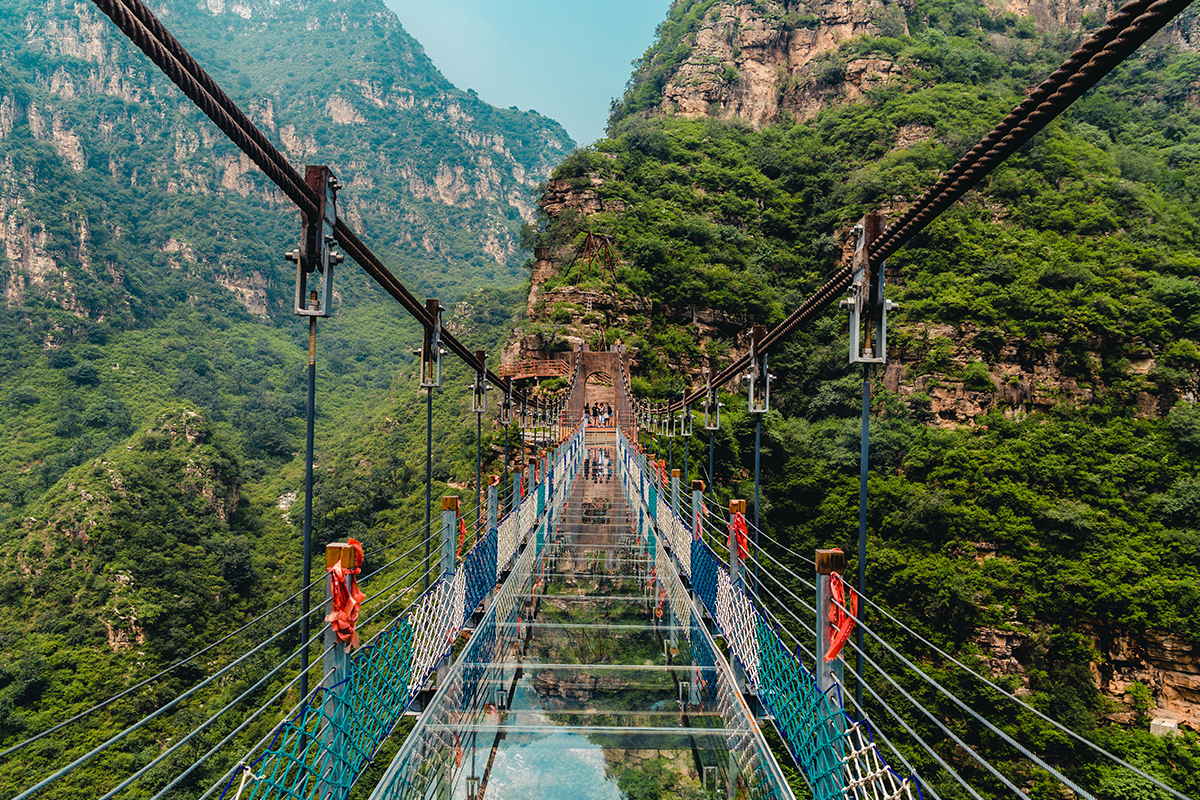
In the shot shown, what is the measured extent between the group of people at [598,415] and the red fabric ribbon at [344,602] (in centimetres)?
1530

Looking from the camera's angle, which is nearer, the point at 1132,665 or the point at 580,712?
the point at 580,712

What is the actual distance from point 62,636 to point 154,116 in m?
60.3

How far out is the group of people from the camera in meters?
18.5

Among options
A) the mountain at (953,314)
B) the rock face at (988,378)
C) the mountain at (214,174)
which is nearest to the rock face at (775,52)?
the mountain at (953,314)

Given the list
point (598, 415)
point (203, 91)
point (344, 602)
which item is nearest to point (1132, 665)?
point (598, 415)

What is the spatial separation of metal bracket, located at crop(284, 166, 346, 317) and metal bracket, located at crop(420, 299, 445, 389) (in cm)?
138

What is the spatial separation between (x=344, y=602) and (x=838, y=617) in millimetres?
1872

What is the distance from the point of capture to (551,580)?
5.83 meters

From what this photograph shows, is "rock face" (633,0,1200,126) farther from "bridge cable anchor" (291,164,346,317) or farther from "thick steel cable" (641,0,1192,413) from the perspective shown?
"bridge cable anchor" (291,164,346,317)

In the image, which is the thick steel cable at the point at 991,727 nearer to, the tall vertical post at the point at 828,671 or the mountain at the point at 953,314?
the tall vertical post at the point at 828,671

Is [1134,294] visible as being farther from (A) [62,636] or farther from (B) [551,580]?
(A) [62,636]

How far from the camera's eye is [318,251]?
263 centimetres

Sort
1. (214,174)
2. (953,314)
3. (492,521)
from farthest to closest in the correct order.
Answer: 1. (214,174)
2. (953,314)
3. (492,521)

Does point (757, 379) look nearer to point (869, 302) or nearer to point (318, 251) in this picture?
point (869, 302)
